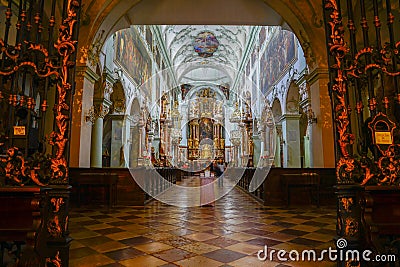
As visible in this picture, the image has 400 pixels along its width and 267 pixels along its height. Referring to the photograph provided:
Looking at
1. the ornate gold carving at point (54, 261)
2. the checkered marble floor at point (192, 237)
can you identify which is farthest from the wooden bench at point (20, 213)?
the checkered marble floor at point (192, 237)

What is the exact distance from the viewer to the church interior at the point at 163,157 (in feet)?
7.30

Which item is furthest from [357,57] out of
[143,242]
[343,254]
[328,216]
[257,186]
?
[257,186]

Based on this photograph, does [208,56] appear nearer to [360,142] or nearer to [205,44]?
[205,44]

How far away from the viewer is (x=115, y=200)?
23.3 ft

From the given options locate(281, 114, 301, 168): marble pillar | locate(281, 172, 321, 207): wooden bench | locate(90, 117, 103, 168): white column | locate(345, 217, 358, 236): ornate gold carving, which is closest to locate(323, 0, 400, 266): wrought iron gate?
locate(345, 217, 358, 236): ornate gold carving

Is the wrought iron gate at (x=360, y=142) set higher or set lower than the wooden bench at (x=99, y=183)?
Answer: higher

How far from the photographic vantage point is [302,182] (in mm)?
7113

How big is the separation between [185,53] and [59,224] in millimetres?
26417

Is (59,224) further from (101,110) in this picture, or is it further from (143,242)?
(101,110)

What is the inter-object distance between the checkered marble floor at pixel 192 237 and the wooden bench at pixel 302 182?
1.36 metres

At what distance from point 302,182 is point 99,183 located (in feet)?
16.1

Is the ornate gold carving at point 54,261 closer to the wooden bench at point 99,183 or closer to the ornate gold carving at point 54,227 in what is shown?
the ornate gold carving at point 54,227

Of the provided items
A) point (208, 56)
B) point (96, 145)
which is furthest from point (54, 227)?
point (208, 56)

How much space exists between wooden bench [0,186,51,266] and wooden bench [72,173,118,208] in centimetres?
455
